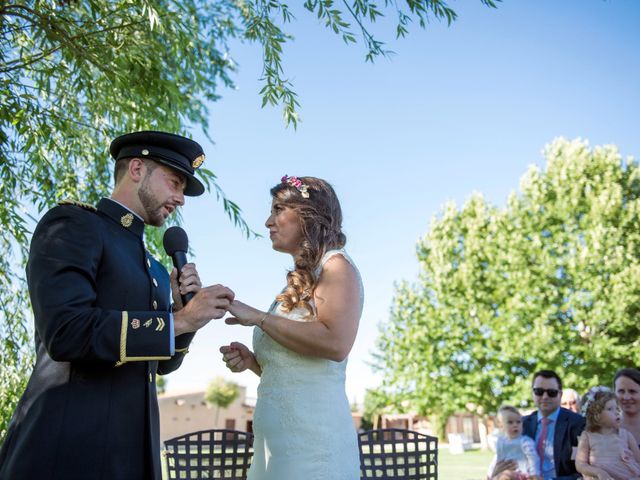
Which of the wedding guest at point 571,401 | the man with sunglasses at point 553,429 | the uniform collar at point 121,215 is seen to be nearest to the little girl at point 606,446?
the man with sunglasses at point 553,429

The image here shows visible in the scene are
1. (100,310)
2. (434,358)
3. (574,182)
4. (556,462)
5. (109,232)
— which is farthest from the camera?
(434,358)

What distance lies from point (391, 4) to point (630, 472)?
3.90m

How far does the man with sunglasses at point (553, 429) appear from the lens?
5879mm

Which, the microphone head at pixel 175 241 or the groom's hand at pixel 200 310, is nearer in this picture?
the groom's hand at pixel 200 310

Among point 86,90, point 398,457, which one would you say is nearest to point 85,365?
point 398,457

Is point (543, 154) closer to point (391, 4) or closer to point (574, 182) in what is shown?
point (574, 182)

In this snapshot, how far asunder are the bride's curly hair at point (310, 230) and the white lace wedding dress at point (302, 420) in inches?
2.3

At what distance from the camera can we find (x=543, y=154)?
22047 millimetres

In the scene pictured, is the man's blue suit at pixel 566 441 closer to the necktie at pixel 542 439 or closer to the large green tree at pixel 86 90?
the necktie at pixel 542 439

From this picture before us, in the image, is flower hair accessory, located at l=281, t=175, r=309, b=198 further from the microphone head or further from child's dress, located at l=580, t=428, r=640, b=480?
child's dress, located at l=580, t=428, r=640, b=480

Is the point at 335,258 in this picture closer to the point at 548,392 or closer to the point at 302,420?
the point at 302,420

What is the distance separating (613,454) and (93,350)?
4447 millimetres

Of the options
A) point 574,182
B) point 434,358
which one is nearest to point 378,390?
→ point 434,358

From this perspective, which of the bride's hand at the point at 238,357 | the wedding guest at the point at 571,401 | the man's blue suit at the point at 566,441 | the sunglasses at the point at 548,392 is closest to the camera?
the bride's hand at the point at 238,357
